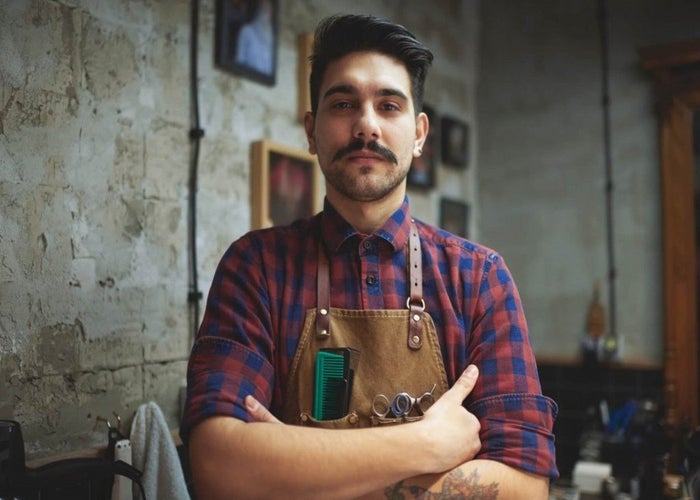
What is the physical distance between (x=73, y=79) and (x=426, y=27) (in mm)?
2208

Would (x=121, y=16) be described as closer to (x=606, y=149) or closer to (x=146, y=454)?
(x=146, y=454)

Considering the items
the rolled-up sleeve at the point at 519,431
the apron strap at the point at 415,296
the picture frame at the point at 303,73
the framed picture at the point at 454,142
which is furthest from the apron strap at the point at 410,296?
the framed picture at the point at 454,142

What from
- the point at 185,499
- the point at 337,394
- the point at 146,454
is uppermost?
the point at 337,394

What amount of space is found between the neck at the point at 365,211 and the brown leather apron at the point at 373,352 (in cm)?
20

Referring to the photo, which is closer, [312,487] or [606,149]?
[312,487]

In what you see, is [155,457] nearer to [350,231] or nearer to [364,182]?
[350,231]

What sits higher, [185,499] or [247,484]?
[247,484]

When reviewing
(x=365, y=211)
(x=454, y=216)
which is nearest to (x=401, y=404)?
(x=365, y=211)

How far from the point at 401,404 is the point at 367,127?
66 centimetres

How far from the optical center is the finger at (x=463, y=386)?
4.81ft

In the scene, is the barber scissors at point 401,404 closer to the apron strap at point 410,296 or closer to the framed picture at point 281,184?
the apron strap at point 410,296

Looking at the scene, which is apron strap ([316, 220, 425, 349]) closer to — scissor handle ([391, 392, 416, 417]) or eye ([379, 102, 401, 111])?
scissor handle ([391, 392, 416, 417])

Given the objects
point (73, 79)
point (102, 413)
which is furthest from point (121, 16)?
point (102, 413)

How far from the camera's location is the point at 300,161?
103 inches
